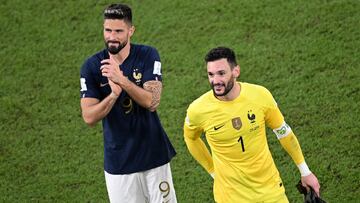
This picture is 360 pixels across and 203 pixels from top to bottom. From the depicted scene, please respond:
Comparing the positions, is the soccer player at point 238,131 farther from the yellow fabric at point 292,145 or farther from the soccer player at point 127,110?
the soccer player at point 127,110

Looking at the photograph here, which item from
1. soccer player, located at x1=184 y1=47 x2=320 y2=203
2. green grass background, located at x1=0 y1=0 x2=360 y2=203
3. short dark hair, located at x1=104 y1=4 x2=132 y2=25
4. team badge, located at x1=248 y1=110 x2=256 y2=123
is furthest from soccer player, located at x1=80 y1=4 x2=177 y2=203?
green grass background, located at x1=0 y1=0 x2=360 y2=203

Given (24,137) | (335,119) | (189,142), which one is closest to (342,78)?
(335,119)

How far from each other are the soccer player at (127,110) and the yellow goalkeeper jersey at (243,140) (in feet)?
1.49

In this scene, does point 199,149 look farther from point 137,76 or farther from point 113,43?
point 113,43

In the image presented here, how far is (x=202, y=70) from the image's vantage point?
9.52m

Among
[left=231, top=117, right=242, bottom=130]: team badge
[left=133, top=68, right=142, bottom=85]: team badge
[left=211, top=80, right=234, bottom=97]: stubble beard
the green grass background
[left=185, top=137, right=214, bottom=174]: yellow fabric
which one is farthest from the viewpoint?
the green grass background

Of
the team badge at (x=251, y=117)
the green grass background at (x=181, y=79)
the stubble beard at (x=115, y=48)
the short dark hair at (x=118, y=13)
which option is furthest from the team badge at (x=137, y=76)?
the green grass background at (x=181, y=79)

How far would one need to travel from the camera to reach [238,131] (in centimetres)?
586

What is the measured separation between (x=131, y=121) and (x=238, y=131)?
92 cm

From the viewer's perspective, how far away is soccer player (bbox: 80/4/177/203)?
5.83 meters

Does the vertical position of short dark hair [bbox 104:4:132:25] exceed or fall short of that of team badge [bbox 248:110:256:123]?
it exceeds it

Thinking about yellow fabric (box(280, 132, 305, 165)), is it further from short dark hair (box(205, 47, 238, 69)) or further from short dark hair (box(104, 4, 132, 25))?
short dark hair (box(104, 4, 132, 25))

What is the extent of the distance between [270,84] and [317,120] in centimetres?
87

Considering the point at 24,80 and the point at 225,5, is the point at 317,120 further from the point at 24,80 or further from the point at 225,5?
the point at 24,80
